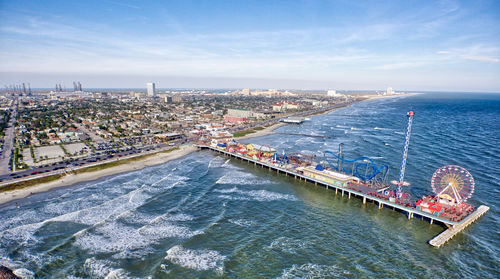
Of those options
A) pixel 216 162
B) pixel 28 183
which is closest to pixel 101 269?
pixel 28 183

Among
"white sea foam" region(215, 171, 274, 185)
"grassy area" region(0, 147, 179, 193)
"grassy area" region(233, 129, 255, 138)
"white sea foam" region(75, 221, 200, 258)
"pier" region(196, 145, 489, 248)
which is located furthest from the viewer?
"grassy area" region(233, 129, 255, 138)

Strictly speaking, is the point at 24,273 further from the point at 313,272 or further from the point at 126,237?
the point at 313,272

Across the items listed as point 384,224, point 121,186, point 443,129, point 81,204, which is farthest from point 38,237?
point 443,129

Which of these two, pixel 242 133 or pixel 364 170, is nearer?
pixel 364 170

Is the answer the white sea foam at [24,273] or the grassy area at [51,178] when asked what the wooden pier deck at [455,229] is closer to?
the white sea foam at [24,273]

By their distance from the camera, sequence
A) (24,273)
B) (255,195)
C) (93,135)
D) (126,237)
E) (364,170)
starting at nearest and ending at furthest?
(24,273) → (126,237) → (255,195) → (364,170) → (93,135)

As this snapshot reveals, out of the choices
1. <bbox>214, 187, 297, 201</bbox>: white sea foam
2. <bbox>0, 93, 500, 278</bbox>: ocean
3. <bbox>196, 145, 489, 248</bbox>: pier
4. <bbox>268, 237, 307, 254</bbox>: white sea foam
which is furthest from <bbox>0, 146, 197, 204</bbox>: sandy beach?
<bbox>268, 237, 307, 254</bbox>: white sea foam

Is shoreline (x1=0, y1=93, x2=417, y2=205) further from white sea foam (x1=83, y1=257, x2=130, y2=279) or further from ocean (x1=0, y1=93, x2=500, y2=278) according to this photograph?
white sea foam (x1=83, y1=257, x2=130, y2=279)
